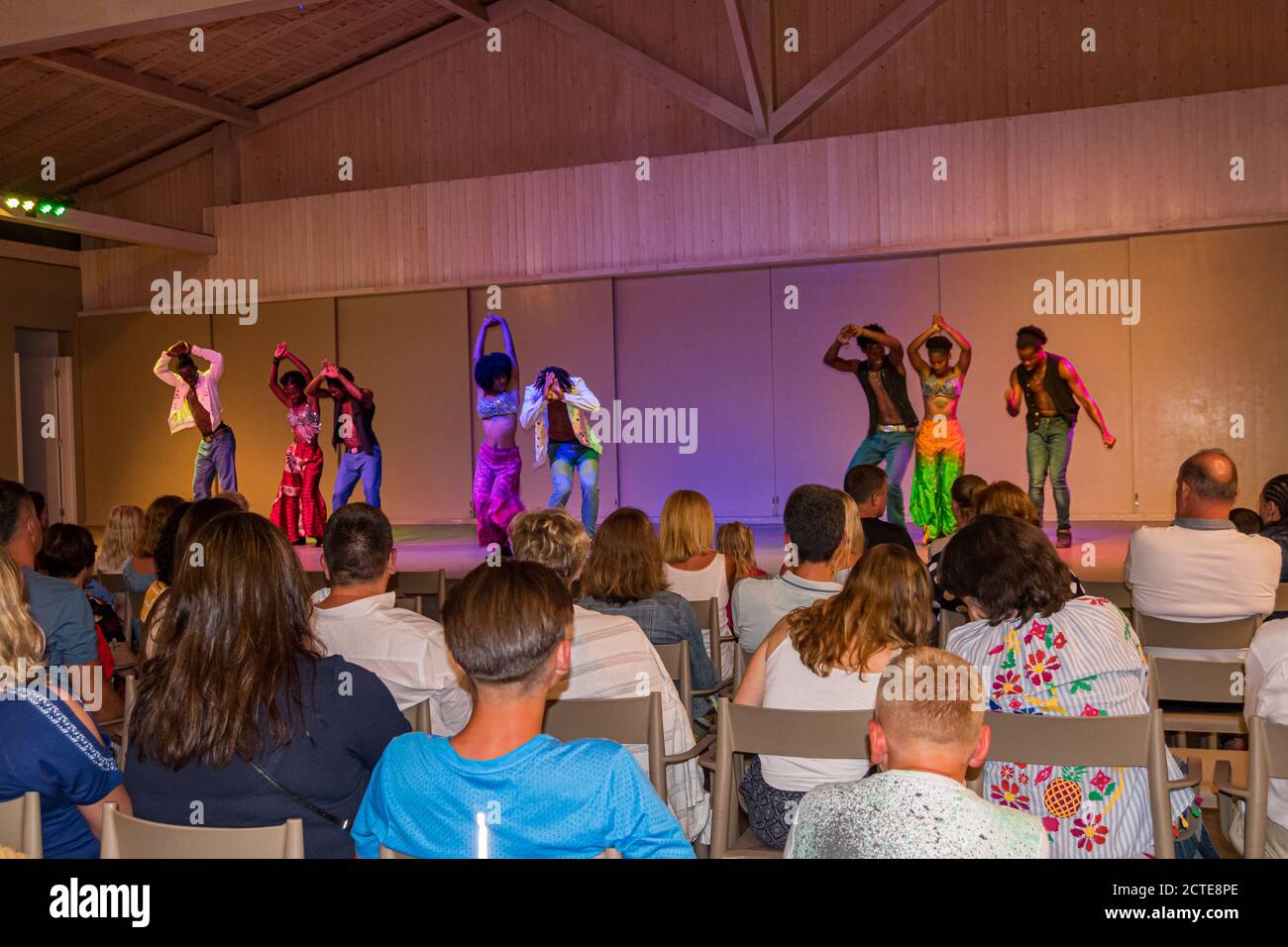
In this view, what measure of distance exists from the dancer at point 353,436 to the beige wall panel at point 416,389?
2.62 m

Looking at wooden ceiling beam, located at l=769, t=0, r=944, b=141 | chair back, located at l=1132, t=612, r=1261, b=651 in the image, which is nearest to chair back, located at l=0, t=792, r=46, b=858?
chair back, located at l=1132, t=612, r=1261, b=651

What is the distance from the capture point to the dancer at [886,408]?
862 centimetres

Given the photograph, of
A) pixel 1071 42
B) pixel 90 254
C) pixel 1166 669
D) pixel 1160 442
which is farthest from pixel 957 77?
pixel 90 254

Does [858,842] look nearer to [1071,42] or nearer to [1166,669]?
[1166,669]

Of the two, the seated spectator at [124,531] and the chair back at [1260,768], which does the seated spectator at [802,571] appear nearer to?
the chair back at [1260,768]

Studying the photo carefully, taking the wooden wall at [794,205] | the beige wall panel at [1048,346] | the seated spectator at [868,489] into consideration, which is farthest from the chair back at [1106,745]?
the beige wall panel at [1048,346]

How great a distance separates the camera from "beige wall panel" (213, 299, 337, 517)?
12.7 metres

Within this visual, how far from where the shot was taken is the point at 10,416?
12703 mm

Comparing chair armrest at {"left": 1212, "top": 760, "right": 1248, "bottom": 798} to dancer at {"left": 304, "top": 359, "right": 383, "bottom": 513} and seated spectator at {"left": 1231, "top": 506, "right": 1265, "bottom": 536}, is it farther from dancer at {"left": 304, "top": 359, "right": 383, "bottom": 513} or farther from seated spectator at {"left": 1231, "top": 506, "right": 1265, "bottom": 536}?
dancer at {"left": 304, "top": 359, "right": 383, "bottom": 513}

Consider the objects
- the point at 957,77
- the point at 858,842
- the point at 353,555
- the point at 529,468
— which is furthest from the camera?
the point at 529,468

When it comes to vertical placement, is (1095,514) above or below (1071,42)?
below

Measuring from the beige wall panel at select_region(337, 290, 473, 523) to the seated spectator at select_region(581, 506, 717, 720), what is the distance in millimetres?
8818

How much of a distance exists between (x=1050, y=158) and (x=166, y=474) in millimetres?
10089

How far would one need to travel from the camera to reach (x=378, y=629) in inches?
111
